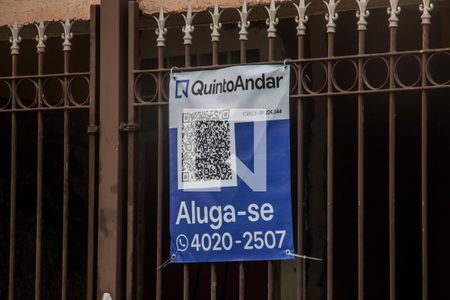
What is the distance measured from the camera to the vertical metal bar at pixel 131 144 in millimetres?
4836

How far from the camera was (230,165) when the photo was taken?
462 centimetres

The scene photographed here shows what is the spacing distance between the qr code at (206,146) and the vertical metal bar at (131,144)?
31 centimetres

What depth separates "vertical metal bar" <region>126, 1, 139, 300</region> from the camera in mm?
4836

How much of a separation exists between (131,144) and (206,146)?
1.49ft

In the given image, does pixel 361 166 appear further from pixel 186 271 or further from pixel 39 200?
pixel 39 200

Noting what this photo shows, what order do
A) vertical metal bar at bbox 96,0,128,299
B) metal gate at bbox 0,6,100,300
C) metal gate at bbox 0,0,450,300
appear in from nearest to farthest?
vertical metal bar at bbox 96,0,128,299
metal gate at bbox 0,0,450,300
metal gate at bbox 0,6,100,300

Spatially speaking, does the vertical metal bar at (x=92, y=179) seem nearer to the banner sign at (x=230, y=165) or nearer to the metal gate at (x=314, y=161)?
the metal gate at (x=314, y=161)

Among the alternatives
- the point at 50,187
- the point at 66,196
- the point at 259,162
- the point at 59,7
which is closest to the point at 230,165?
the point at 259,162

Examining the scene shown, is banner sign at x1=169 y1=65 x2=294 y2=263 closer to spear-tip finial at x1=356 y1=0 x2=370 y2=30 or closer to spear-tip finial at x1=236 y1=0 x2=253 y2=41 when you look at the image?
spear-tip finial at x1=236 y1=0 x2=253 y2=41

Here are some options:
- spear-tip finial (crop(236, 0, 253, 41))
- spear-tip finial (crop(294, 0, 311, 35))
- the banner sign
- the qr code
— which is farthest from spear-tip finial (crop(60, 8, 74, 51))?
spear-tip finial (crop(294, 0, 311, 35))

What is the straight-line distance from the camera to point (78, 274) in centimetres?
748

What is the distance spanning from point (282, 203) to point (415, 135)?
2322 millimetres

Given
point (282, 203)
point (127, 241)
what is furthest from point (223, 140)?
point (127, 241)

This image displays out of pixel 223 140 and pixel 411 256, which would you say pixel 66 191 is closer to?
pixel 223 140
